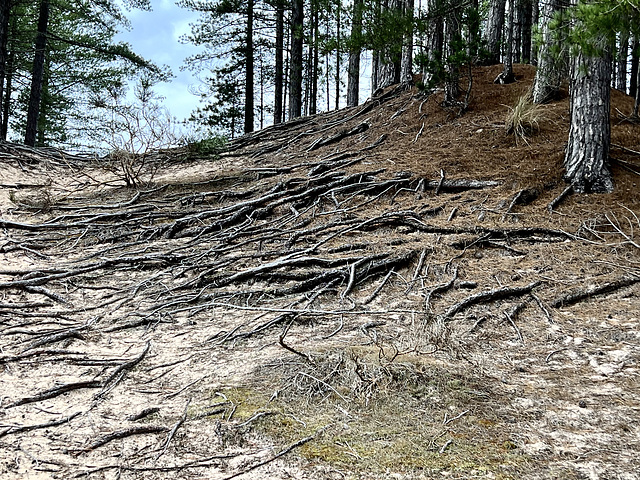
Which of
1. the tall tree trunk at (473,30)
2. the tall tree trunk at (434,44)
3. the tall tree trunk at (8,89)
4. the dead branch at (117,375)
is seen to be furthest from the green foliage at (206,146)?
the tall tree trunk at (8,89)

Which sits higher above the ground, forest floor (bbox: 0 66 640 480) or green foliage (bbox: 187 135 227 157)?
green foliage (bbox: 187 135 227 157)

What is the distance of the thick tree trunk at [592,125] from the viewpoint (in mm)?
6227

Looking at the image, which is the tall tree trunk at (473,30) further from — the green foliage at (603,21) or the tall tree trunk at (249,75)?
the tall tree trunk at (249,75)

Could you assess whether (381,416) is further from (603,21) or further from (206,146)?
(206,146)

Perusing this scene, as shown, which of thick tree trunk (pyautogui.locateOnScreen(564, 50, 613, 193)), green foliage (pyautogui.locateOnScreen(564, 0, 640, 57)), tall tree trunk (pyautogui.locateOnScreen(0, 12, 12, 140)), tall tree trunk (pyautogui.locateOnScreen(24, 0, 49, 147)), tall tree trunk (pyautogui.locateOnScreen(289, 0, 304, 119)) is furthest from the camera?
tall tree trunk (pyautogui.locateOnScreen(0, 12, 12, 140))

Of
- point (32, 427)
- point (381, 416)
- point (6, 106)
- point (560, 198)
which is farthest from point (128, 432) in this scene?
point (6, 106)

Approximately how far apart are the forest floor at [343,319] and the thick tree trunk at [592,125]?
11.2 inches

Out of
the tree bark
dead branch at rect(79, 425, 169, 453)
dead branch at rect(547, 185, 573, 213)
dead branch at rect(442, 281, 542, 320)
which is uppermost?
the tree bark

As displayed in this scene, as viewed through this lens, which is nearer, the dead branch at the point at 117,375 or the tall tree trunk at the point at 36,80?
the dead branch at the point at 117,375

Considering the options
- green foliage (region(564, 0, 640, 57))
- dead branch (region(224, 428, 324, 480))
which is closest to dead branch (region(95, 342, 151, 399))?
dead branch (region(224, 428, 324, 480))

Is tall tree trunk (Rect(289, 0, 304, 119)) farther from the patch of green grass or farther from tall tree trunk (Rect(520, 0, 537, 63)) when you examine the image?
the patch of green grass

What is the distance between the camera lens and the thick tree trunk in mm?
6227

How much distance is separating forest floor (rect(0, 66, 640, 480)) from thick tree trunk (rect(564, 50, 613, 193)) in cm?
28

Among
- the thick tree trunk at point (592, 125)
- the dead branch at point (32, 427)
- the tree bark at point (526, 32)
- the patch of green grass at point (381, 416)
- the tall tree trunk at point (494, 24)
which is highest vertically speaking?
the tree bark at point (526, 32)
